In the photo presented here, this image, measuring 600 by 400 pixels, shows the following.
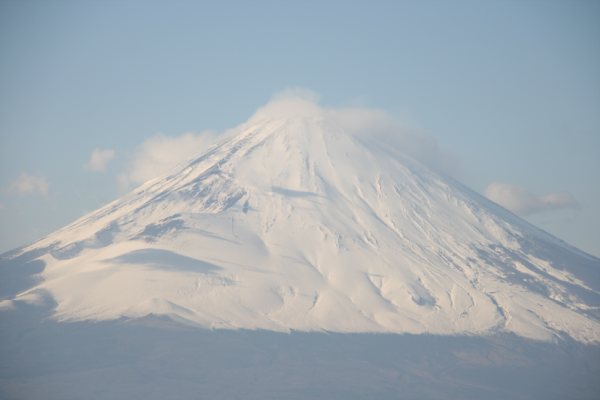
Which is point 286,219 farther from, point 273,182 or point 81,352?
point 81,352

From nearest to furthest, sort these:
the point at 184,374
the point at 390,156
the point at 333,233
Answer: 1. the point at 184,374
2. the point at 333,233
3. the point at 390,156

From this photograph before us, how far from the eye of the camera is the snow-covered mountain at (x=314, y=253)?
114500mm

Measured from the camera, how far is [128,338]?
107m

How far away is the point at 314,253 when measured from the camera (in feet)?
419

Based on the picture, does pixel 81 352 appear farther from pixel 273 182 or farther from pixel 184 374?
pixel 273 182

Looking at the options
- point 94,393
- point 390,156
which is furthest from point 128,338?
point 390,156

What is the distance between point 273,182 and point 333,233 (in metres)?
16.2

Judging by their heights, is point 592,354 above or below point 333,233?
below

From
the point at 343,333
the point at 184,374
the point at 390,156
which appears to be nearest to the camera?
the point at 184,374

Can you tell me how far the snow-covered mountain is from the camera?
376 feet

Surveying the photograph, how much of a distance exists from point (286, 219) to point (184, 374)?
3782 centimetres

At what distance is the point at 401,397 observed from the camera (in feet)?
329

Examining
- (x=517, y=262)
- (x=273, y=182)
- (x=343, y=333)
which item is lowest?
(x=343, y=333)

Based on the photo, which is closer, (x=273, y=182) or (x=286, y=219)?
(x=286, y=219)
